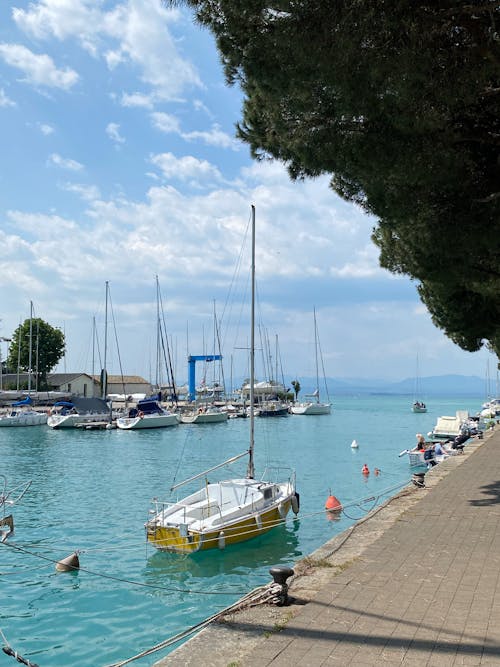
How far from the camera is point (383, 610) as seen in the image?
6.57 meters

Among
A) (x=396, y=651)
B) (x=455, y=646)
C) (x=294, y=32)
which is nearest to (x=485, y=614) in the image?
(x=455, y=646)

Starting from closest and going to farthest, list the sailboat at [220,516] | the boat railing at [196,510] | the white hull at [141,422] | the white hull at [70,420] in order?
1. the sailboat at [220,516]
2. the boat railing at [196,510]
3. the white hull at [141,422]
4. the white hull at [70,420]

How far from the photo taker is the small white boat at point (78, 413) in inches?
2440

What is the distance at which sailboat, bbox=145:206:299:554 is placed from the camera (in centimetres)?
1454

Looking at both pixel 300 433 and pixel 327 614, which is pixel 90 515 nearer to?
pixel 327 614

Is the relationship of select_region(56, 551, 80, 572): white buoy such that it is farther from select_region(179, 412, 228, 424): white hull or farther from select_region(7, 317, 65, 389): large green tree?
select_region(7, 317, 65, 389): large green tree

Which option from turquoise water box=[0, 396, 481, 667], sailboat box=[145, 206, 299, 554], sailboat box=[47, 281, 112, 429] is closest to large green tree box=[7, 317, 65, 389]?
sailboat box=[47, 281, 112, 429]

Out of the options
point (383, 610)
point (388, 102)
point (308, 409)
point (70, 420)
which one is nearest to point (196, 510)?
point (383, 610)

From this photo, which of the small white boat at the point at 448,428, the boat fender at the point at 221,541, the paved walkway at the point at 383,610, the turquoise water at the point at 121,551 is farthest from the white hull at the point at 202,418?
the paved walkway at the point at 383,610

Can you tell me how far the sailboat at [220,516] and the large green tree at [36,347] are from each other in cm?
7359

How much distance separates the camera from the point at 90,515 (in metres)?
20.2

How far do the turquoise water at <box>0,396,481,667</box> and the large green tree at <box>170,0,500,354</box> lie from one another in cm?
735

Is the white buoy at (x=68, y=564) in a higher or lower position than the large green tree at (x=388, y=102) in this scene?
lower

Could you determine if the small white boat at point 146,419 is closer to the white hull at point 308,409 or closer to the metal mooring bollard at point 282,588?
the white hull at point 308,409
